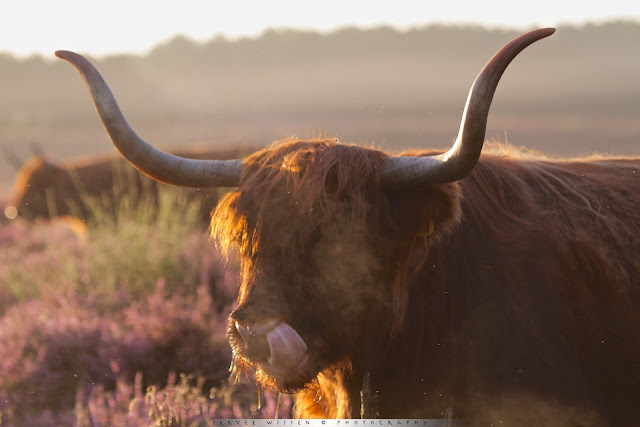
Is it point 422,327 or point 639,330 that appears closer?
point 422,327

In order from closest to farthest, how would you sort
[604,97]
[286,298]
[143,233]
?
[286,298] → [143,233] → [604,97]

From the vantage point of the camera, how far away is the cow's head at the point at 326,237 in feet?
8.89

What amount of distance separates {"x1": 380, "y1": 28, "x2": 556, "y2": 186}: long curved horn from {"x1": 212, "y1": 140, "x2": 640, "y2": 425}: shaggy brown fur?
3.1 inches

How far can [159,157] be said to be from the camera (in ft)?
10.6

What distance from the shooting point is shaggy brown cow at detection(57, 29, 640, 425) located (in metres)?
2.79

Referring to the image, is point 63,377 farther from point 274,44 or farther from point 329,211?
point 274,44

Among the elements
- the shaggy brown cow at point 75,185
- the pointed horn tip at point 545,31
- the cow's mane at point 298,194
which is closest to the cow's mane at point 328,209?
the cow's mane at point 298,194

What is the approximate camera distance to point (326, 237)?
2.86 metres

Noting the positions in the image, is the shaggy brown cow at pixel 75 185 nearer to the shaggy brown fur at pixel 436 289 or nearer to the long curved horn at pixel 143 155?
the long curved horn at pixel 143 155

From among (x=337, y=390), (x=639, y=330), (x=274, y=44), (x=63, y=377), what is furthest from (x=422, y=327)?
(x=274, y=44)

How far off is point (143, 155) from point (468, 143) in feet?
4.71

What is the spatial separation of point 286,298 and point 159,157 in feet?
3.14

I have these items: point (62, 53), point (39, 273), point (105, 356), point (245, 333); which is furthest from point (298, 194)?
point (39, 273)

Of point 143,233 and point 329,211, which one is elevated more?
point 329,211
